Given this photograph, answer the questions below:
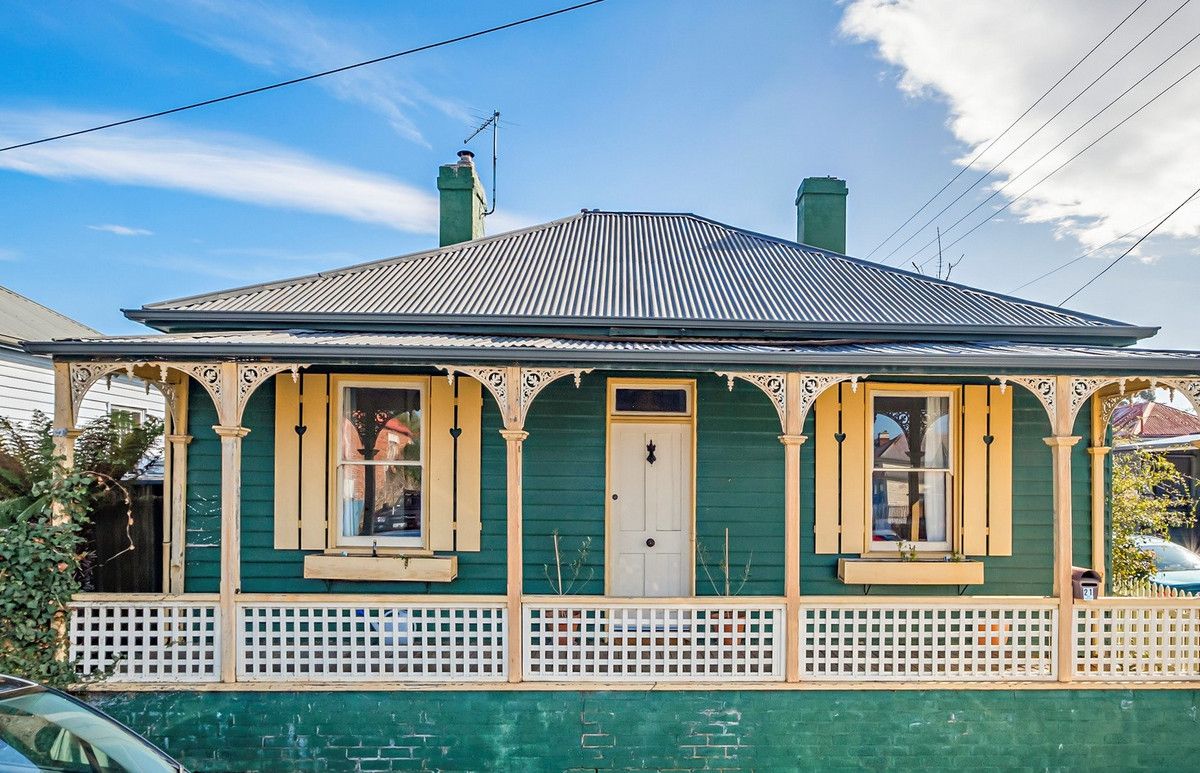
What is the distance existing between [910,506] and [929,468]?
18.0 inches

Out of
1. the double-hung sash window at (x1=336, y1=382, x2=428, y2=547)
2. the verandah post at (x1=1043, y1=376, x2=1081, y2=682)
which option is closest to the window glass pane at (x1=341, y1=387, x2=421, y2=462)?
the double-hung sash window at (x1=336, y1=382, x2=428, y2=547)

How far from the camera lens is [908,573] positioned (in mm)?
6496

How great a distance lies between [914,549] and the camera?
6676 mm

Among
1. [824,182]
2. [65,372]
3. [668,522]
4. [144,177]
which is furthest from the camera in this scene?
[144,177]

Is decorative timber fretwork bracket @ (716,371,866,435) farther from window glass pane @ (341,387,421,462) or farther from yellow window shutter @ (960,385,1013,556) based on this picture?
window glass pane @ (341,387,421,462)

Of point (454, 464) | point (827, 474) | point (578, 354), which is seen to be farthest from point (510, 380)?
point (827, 474)

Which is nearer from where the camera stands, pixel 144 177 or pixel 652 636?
pixel 652 636

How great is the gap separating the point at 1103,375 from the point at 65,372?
28.3 feet

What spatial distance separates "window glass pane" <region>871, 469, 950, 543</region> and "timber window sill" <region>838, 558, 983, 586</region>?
0.34m

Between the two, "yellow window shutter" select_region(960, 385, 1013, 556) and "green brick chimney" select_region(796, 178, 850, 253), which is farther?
"green brick chimney" select_region(796, 178, 850, 253)

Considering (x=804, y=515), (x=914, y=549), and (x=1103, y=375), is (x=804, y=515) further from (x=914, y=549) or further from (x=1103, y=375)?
(x=1103, y=375)

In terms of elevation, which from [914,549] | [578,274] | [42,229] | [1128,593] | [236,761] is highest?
[42,229]

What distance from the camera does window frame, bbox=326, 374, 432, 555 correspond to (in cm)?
651

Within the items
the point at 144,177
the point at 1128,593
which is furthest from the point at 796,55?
the point at 144,177
